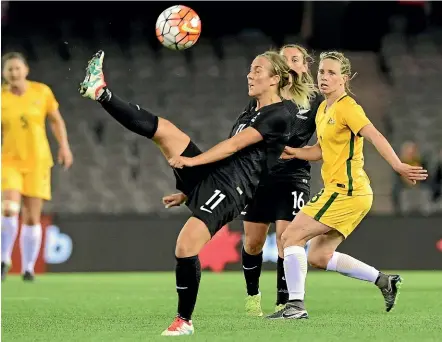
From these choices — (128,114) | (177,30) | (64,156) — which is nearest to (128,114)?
(128,114)

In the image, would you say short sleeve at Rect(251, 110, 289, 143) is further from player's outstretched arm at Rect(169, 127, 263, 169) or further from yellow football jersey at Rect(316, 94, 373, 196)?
yellow football jersey at Rect(316, 94, 373, 196)

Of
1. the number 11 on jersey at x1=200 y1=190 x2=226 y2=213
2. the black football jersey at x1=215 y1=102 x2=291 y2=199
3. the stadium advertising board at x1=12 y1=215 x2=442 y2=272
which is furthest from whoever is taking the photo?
the stadium advertising board at x1=12 y1=215 x2=442 y2=272

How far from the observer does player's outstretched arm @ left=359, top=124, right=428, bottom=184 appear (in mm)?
6316

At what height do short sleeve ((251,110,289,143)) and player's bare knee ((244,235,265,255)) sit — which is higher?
short sleeve ((251,110,289,143))

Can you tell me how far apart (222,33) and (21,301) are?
11115 mm

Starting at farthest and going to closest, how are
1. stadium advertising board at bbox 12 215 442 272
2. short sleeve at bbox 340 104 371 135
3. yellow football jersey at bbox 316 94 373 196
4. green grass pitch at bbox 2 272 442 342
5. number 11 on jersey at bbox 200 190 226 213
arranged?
1. stadium advertising board at bbox 12 215 442 272
2. yellow football jersey at bbox 316 94 373 196
3. short sleeve at bbox 340 104 371 135
4. number 11 on jersey at bbox 200 190 226 213
5. green grass pitch at bbox 2 272 442 342

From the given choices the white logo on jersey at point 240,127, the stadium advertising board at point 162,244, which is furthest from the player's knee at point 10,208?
the white logo on jersey at point 240,127

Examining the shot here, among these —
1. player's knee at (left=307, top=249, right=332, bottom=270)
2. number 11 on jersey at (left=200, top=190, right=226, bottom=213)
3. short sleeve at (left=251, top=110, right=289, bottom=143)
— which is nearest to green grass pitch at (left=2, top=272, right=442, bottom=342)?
player's knee at (left=307, top=249, right=332, bottom=270)

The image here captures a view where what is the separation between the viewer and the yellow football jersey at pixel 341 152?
6895 millimetres

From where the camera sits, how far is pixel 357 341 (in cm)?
543

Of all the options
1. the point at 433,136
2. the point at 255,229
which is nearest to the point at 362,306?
the point at 255,229

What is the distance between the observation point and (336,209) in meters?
6.96

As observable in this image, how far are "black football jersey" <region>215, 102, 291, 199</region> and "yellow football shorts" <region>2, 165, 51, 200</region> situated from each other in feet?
15.7

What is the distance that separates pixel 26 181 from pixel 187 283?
529 centimetres
